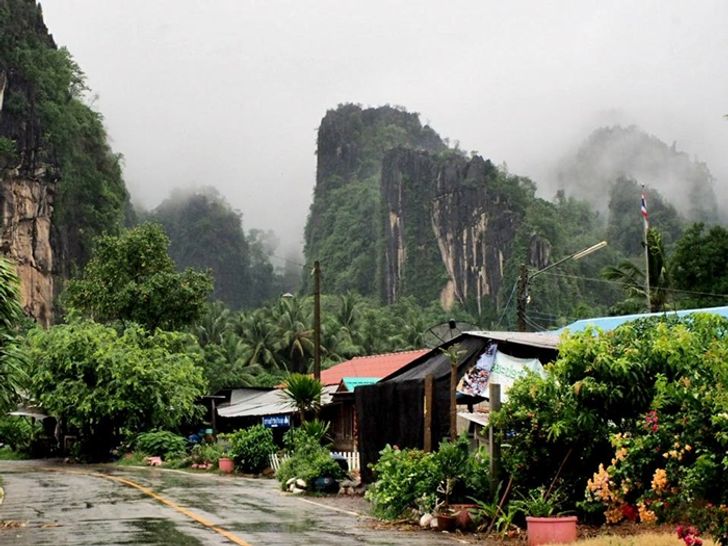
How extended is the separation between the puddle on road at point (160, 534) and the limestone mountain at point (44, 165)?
160ft

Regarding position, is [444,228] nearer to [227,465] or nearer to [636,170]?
[636,170]

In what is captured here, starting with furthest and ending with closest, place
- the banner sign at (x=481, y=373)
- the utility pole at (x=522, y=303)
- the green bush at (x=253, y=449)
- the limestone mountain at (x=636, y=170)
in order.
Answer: the limestone mountain at (x=636, y=170) → the green bush at (x=253, y=449) → the utility pole at (x=522, y=303) → the banner sign at (x=481, y=373)

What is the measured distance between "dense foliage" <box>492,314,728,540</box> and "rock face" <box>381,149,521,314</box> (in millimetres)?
89952

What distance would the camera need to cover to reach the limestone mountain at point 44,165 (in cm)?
6109

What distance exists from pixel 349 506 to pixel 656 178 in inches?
5318

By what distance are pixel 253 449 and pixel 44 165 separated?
42.5 meters

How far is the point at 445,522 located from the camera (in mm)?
12453

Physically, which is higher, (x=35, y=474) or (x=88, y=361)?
(x=88, y=361)

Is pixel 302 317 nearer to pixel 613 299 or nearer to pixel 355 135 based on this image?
pixel 613 299

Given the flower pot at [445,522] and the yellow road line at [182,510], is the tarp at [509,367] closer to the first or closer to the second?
the flower pot at [445,522]

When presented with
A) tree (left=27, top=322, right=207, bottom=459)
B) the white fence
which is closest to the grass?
the white fence

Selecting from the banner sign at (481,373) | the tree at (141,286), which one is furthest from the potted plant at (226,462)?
the banner sign at (481,373)

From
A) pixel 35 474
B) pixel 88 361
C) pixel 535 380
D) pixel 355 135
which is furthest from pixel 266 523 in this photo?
pixel 355 135

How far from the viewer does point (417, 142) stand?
14762 cm
